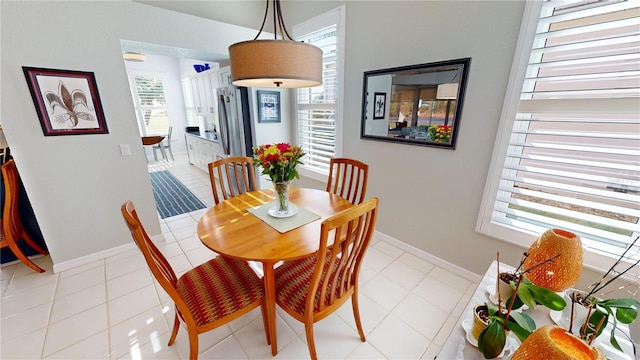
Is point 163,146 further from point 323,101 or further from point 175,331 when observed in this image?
point 175,331

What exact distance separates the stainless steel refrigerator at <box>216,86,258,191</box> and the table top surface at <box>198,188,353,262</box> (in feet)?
5.13

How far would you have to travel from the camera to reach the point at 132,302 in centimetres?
184

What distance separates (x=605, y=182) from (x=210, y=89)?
5.06 meters

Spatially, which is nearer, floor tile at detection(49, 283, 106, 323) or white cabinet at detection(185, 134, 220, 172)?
floor tile at detection(49, 283, 106, 323)

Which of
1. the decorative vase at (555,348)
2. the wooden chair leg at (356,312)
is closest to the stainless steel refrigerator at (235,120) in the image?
the wooden chair leg at (356,312)

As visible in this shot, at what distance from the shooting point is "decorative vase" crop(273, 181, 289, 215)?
1.54m

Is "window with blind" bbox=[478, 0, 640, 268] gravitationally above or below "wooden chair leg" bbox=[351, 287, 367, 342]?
above

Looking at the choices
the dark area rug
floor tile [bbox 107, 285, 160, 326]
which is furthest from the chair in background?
floor tile [bbox 107, 285, 160, 326]

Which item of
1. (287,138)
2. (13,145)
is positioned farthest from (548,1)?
(13,145)

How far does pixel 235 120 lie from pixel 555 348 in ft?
11.4

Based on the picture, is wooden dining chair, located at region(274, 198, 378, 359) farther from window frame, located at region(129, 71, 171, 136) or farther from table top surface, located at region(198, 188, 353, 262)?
window frame, located at region(129, 71, 171, 136)

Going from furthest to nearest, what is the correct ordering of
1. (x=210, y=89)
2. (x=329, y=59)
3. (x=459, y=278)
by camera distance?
(x=210, y=89) < (x=329, y=59) < (x=459, y=278)

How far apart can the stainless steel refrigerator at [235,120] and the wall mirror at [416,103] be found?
5.43ft

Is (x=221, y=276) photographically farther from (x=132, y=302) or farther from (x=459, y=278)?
(x=459, y=278)
